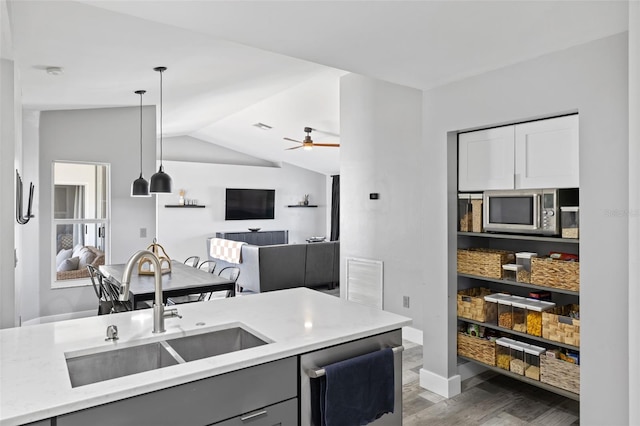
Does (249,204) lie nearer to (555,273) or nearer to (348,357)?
(555,273)

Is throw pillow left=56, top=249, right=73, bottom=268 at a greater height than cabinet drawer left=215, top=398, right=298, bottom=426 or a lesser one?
greater

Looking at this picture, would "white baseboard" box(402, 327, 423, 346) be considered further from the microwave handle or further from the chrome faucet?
the chrome faucet

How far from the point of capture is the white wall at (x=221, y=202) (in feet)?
31.1

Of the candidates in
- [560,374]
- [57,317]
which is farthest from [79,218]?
[560,374]

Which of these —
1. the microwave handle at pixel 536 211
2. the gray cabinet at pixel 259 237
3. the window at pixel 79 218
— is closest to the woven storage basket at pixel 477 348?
the microwave handle at pixel 536 211

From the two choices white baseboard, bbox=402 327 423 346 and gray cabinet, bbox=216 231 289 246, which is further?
gray cabinet, bbox=216 231 289 246

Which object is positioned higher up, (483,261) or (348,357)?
(483,261)

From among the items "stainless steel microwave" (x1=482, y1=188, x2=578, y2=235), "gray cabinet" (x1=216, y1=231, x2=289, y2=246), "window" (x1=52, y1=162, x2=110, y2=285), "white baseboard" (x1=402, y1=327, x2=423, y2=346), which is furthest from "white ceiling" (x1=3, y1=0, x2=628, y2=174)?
"gray cabinet" (x1=216, y1=231, x2=289, y2=246)

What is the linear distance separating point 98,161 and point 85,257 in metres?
1.19

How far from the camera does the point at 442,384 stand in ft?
10.4

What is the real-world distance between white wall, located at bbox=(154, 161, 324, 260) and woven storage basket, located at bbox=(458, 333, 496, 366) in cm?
756

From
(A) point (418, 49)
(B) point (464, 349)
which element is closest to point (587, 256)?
(B) point (464, 349)

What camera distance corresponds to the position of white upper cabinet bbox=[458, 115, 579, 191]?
2.51 metres

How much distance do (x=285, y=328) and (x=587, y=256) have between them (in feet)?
5.62
